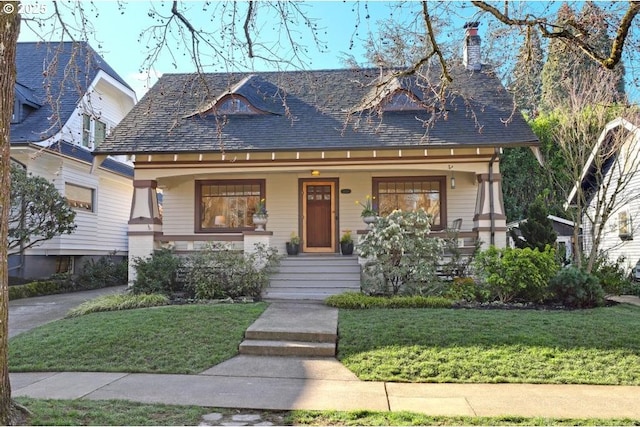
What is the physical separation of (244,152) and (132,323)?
5.02 m

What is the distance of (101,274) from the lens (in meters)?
15.6

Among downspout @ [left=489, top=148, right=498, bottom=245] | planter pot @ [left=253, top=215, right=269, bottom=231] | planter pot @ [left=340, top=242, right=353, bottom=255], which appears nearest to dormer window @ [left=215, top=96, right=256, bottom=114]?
planter pot @ [left=253, top=215, right=269, bottom=231]

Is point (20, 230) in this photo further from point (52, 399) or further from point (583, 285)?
point (583, 285)

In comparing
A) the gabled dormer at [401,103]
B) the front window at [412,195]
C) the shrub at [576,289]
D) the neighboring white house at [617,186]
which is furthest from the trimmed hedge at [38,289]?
the neighboring white house at [617,186]

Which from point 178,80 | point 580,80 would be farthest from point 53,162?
point 580,80

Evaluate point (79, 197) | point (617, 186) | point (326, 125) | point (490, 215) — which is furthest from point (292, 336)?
point (79, 197)

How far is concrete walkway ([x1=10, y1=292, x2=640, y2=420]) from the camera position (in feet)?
15.0

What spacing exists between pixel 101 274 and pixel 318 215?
7.77 meters

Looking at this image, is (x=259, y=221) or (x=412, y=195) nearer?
(x=259, y=221)

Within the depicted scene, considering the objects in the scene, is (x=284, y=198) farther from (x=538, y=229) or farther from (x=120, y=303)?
(x=538, y=229)

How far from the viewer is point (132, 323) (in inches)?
299

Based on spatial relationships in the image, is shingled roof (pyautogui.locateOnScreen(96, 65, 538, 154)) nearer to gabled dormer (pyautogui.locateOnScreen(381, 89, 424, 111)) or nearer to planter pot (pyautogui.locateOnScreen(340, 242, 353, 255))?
gabled dormer (pyautogui.locateOnScreen(381, 89, 424, 111))

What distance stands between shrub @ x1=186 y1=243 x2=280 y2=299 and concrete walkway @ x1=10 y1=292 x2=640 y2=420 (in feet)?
13.7

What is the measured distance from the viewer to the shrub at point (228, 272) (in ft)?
33.2
